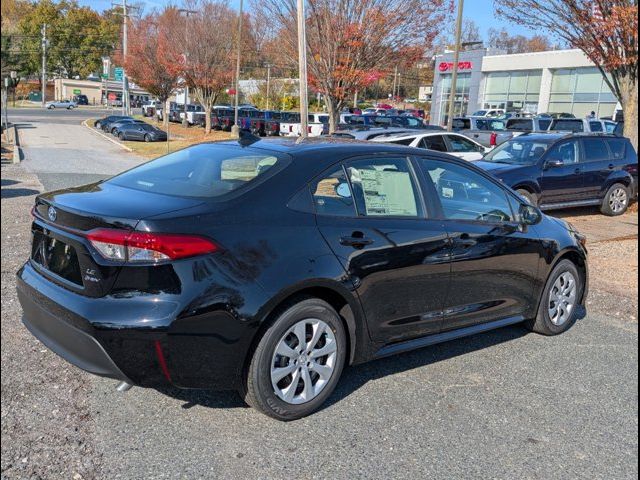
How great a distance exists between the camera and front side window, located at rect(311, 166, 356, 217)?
365 cm

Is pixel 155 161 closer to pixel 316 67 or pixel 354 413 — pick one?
pixel 354 413

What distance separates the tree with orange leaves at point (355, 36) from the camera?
1650 centimetres

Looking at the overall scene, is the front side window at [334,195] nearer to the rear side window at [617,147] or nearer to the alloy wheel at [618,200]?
the alloy wheel at [618,200]

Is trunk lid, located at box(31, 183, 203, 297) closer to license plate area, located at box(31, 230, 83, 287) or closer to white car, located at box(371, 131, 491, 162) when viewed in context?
license plate area, located at box(31, 230, 83, 287)

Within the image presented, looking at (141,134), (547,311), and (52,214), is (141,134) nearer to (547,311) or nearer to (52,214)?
(547,311)

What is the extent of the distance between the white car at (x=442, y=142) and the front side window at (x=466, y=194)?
24.1ft

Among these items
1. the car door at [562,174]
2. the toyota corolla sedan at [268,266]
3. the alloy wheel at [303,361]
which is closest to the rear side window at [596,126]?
the car door at [562,174]

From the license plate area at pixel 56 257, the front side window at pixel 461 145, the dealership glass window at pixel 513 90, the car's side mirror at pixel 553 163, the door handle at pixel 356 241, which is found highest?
the dealership glass window at pixel 513 90

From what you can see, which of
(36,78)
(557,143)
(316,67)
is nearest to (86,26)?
(36,78)

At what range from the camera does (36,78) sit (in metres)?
105

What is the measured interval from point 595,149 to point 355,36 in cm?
765

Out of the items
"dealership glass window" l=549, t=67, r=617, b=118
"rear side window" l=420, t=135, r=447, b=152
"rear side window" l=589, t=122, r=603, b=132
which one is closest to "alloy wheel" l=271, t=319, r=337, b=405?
"rear side window" l=420, t=135, r=447, b=152

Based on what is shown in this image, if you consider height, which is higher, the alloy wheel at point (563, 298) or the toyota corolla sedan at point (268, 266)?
the toyota corolla sedan at point (268, 266)

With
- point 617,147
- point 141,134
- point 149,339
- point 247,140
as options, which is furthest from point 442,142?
point 141,134
